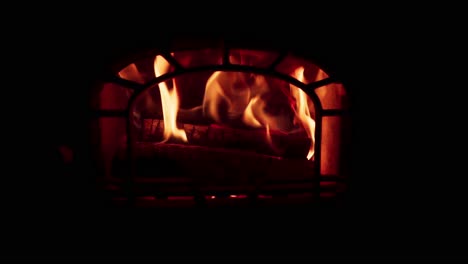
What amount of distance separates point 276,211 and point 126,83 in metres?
0.61

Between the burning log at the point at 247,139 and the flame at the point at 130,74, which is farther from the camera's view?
the burning log at the point at 247,139

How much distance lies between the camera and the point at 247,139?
1.18 m

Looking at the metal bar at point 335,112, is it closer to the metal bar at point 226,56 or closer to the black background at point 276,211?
the black background at point 276,211

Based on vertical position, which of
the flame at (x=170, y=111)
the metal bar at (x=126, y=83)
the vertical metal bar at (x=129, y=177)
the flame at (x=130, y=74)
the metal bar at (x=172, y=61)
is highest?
the metal bar at (x=172, y=61)

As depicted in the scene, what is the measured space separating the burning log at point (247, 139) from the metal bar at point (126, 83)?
0.60 ft

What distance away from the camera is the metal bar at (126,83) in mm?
1009

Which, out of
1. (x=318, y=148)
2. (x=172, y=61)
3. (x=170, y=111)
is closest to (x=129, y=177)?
(x=170, y=111)

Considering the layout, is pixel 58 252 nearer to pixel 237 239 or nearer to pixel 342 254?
pixel 237 239

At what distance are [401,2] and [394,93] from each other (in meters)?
0.26

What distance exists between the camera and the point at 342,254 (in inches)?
43.9

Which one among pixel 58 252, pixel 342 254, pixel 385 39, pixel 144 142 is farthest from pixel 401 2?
pixel 58 252

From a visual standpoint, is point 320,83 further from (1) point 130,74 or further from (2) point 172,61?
(1) point 130,74

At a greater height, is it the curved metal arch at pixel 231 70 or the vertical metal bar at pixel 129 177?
the curved metal arch at pixel 231 70

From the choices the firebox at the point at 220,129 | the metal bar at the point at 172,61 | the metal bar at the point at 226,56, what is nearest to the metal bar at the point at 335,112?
the firebox at the point at 220,129
